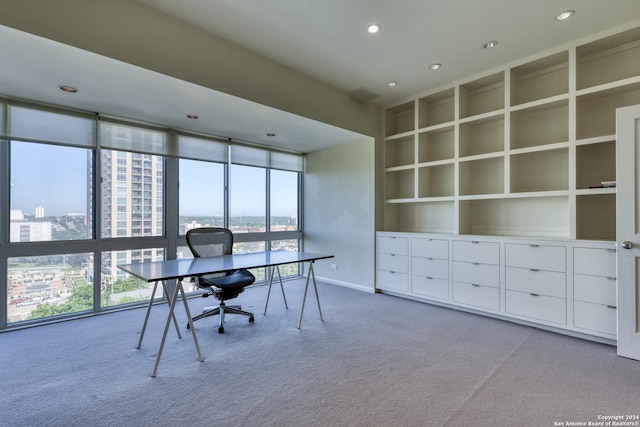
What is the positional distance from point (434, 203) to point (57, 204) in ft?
15.8

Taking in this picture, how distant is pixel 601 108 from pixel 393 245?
272 centimetres

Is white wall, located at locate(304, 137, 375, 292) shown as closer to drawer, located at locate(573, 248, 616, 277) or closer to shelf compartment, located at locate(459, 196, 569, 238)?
shelf compartment, located at locate(459, 196, 569, 238)

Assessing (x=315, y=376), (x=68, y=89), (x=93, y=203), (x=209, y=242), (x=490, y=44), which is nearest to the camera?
(x=315, y=376)

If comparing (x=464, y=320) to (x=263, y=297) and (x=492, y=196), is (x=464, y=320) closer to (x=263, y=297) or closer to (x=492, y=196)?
(x=492, y=196)

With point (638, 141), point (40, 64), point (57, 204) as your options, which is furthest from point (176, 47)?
point (638, 141)

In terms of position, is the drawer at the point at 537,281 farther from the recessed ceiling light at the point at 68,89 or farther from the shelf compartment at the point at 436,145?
the recessed ceiling light at the point at 68,89

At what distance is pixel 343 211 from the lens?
5.04 m

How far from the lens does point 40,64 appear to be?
243cm

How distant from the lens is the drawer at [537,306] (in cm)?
294

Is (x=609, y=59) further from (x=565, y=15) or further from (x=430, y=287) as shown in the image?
(x=430, y=287)

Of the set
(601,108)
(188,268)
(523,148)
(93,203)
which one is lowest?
(188,268)

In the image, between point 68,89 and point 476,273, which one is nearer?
point 68,89

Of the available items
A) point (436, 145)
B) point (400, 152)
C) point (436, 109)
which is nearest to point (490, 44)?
point (436, 109)

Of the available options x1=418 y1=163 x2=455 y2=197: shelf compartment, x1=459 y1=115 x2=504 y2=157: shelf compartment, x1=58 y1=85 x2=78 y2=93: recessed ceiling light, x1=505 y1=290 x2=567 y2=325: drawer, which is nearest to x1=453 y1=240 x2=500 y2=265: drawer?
x1=505 y1=290 x2=567 y2=325: drawer
